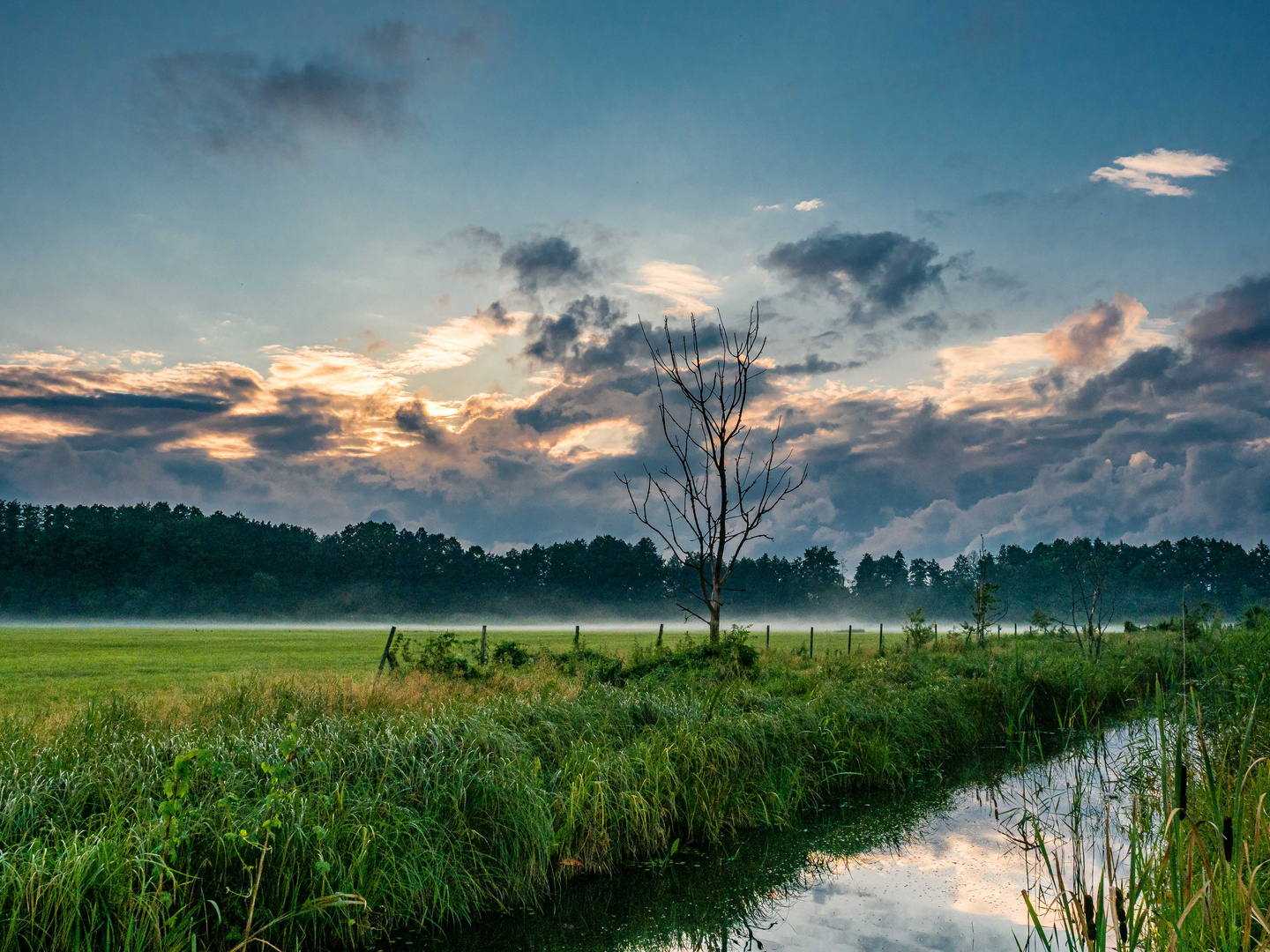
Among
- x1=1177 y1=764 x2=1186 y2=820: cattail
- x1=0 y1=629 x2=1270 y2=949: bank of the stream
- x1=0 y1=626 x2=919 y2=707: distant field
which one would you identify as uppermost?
x1=1177 y1=764 x2=1186 y2=820: cattail

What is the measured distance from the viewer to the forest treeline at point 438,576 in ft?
292

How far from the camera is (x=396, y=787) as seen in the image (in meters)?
7.39

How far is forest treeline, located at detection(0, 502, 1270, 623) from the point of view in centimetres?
8900

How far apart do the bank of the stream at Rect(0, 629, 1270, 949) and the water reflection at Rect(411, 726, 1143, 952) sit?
417 millimetres

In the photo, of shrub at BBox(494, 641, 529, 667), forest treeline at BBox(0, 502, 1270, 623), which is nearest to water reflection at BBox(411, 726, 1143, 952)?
shrub at BBox(494, 641, 529, 667)

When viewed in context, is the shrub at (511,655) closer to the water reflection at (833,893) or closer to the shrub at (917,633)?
the water reflection at (833,893)

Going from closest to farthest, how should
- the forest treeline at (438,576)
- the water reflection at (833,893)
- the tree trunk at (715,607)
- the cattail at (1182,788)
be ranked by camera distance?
the cattail at (1182,788), the water reflection at (833,893), the tree trunk at (715,607), the forest treeline at (438,576)

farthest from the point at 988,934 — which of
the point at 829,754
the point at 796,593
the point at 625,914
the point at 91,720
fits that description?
the point at 796,593

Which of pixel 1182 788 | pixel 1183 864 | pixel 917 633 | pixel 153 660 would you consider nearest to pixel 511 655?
pixel 1183 864

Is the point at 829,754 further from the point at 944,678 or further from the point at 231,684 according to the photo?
the point at 231,684

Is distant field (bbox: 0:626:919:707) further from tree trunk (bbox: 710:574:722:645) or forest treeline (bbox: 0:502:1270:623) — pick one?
forest treeline (bbox: 0:502:1270:623)

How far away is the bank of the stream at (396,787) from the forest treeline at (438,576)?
74.1 meters

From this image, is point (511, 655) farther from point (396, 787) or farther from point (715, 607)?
point (396, 787)

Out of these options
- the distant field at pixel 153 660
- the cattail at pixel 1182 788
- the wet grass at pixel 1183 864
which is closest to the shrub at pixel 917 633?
the distant field at pixel 153 660
